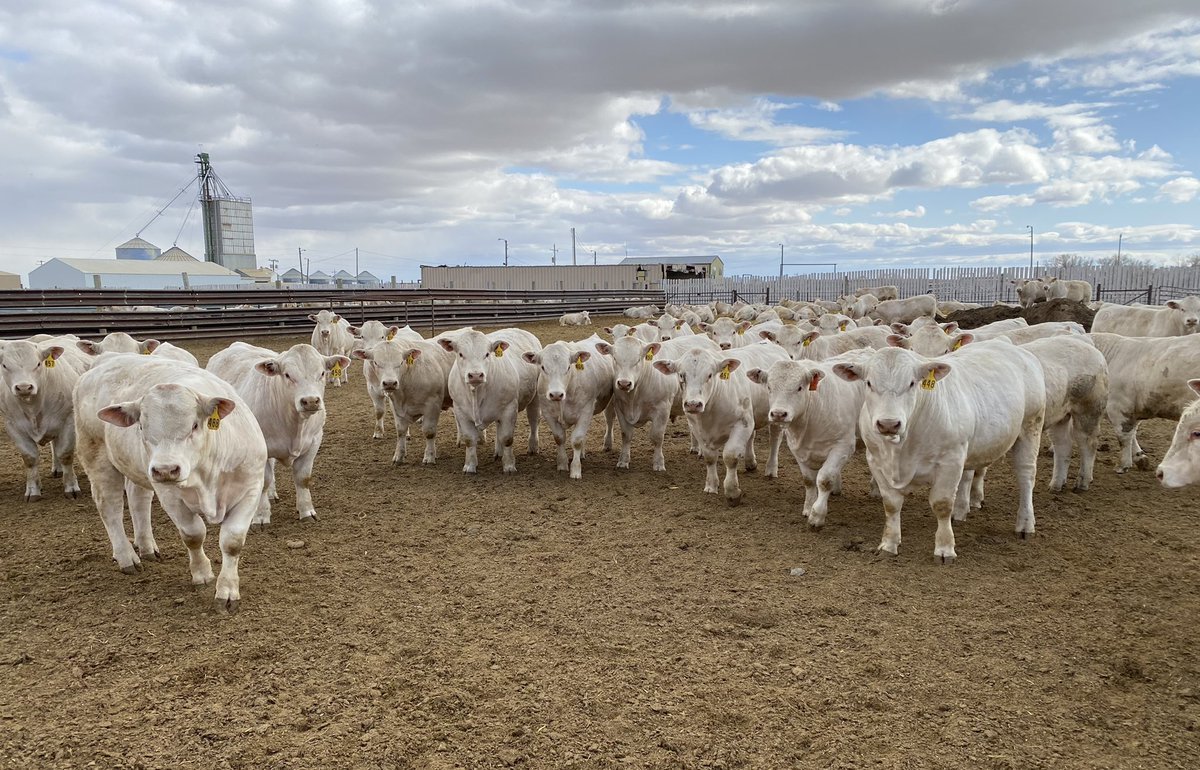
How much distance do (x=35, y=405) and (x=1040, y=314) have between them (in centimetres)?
1960

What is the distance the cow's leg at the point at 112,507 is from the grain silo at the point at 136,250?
3568 inches

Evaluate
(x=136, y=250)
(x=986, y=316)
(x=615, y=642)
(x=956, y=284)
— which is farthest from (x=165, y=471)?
(x=136, y=250)

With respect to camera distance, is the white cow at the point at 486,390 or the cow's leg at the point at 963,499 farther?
the white cow at the point at 486,390

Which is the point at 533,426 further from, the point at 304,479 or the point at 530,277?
the point at 530,277

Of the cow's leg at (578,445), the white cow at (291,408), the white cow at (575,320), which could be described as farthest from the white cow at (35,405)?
the white cow at (575,320)

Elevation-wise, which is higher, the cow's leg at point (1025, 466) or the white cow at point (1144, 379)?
the white cow at point (1144, 379)

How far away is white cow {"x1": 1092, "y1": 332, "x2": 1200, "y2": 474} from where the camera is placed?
738cm

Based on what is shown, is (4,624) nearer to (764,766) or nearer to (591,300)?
(764,766)

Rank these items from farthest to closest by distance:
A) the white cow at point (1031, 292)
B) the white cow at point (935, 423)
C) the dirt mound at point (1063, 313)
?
1. the white cow at point (1031, 292)
2. the dirt mound at point (1063, 313)
3. the white cow at point (935, 423)

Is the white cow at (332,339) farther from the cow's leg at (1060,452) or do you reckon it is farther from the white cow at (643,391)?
the cow's leg at (1060,452)

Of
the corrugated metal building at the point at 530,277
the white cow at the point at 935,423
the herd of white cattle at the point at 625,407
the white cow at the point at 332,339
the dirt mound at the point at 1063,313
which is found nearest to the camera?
the herd of white cattle at the point at 625,407

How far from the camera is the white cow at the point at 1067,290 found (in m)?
24.3

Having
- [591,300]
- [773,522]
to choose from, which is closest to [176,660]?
[773,522]

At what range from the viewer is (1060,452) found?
744 centimetres
